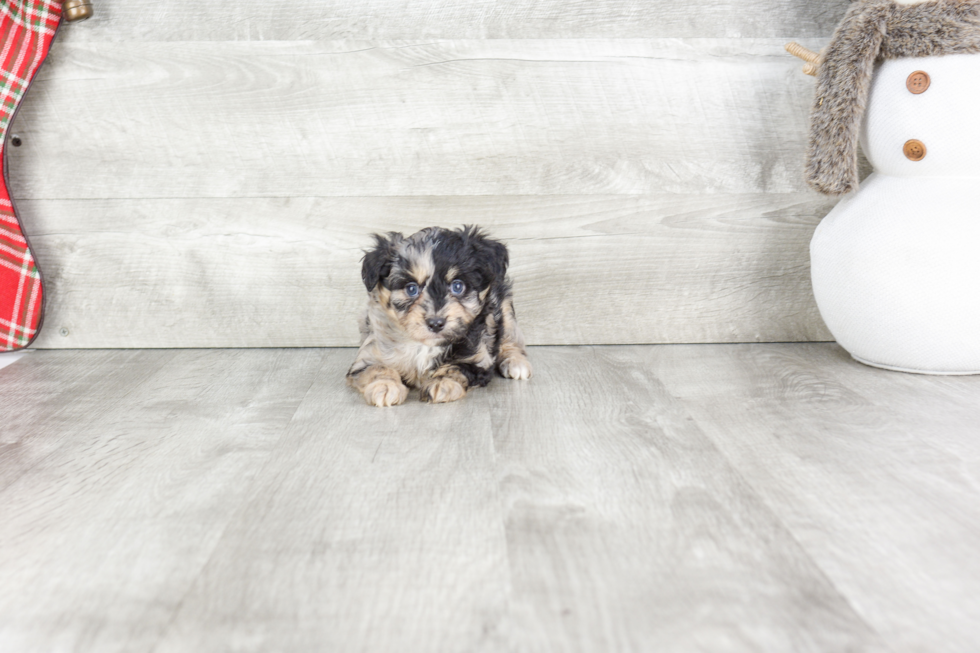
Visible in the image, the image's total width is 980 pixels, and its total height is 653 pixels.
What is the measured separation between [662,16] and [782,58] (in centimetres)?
38

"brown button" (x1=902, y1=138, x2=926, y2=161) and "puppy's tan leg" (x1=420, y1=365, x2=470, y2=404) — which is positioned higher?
"brown button" (x1=902, y1=138, x2=926, y2=161)

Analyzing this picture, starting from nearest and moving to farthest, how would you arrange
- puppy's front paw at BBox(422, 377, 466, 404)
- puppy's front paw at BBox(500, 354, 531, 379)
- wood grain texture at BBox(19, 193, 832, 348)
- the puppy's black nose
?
the puppy's black nose < puppy's front paw at BBox(422, 377, 466, 404) < puppy's front paw at BBox(500, 354, 531, 379) < wood grain texture at BBox(19, 193, 832, 348)

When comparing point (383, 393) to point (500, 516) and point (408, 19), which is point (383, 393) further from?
point (408, 19)

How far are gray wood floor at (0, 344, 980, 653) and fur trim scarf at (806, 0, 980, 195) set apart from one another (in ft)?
1.86

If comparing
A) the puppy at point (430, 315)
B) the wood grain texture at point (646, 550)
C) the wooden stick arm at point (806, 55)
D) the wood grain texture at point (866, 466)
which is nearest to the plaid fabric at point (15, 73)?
the puppy at point (430, 315)

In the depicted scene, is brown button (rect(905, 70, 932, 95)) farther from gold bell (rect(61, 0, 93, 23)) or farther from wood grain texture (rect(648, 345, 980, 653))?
gold bell (rect(61, 0, 93, 23))

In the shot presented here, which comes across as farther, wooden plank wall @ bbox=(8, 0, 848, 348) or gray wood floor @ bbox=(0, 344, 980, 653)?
wooden plank wall @ bbox=(8, 0, 848, 348)

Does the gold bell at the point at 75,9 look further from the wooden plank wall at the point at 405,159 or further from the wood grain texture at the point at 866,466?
the wood grain texture at the point at 866,466

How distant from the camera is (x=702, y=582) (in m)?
1.07

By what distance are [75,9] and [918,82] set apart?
2.27m

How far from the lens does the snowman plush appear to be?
1.91m

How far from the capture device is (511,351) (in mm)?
2199

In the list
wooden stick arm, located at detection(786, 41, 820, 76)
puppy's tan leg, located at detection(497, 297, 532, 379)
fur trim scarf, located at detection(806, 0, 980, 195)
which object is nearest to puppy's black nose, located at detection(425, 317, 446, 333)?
puppy's tan leg, located at detection(497, 297, 532, 379)

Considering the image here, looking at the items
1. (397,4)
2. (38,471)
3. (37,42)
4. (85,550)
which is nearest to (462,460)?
(85,550)
